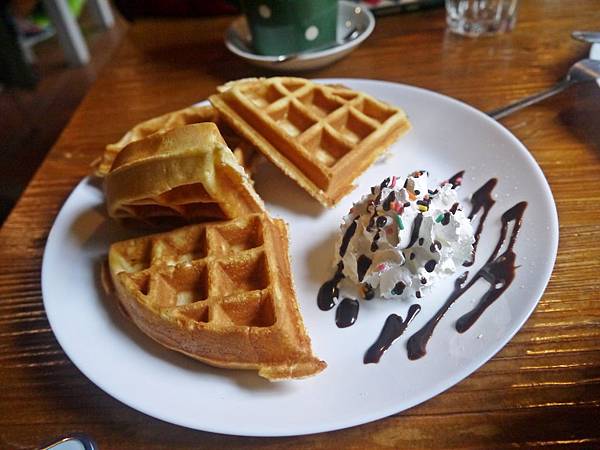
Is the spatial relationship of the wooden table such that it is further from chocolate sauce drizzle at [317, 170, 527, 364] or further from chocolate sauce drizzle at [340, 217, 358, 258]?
chocolate sauce drizzle at [340, 217, 358, 258]

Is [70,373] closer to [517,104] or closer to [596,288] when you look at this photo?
[596,288]

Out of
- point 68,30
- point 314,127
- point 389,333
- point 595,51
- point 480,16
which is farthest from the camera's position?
point 68,30

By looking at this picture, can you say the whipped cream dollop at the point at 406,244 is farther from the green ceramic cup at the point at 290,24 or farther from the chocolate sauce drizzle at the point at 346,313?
the green ceramic cup at the point at 290,24

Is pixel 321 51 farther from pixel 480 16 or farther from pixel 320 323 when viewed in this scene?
pixel 320 323

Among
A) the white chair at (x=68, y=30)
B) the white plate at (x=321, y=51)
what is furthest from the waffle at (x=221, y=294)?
the white chair at (x=68, y=30)

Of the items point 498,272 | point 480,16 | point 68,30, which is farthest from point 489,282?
point 68,30

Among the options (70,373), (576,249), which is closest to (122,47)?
(70,373)

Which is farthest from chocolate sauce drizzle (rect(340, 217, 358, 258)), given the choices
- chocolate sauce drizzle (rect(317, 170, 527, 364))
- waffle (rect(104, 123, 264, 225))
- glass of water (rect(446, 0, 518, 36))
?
glass of water (rect(446, 0, 518, 36))
